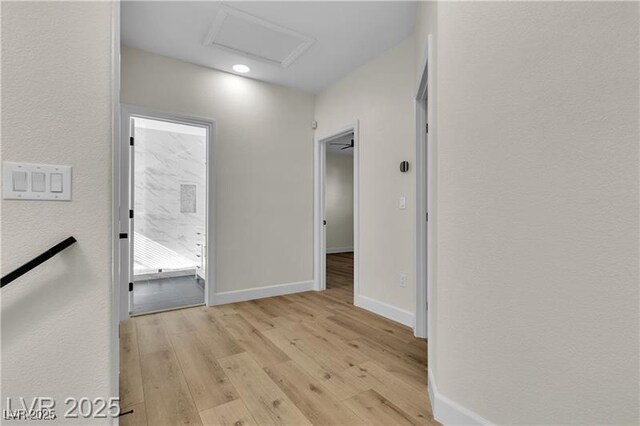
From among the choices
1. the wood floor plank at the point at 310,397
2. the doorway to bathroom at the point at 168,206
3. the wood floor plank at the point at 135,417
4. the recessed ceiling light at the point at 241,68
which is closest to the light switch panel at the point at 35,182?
the wood floor plank at the point at 135,417

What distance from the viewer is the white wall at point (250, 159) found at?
3049mm

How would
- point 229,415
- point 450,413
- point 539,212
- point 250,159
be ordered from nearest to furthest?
point 539,212
point 450,413
point 229,415
point 250,159

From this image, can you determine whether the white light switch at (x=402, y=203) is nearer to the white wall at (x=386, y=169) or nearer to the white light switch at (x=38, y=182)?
the white wall at (x=386, y=169)

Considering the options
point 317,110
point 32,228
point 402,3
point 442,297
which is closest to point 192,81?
point 317,110

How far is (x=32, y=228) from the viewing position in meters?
0.99

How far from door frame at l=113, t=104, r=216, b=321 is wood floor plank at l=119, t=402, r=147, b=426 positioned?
1402 millimetres

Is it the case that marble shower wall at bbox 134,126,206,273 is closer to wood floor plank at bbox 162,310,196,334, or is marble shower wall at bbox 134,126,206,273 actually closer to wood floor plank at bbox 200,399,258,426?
wood floor plank at bbox 162,310,196,334

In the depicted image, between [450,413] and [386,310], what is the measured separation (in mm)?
1531

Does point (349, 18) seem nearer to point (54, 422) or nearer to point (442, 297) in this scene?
point (442, 297)

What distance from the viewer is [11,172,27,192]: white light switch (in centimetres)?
97

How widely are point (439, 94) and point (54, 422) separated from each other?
2098 millimetres

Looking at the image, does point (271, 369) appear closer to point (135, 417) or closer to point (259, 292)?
point (135, 417)

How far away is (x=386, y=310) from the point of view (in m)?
2.93

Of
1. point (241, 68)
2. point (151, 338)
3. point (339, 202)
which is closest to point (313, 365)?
point (151, 338)
